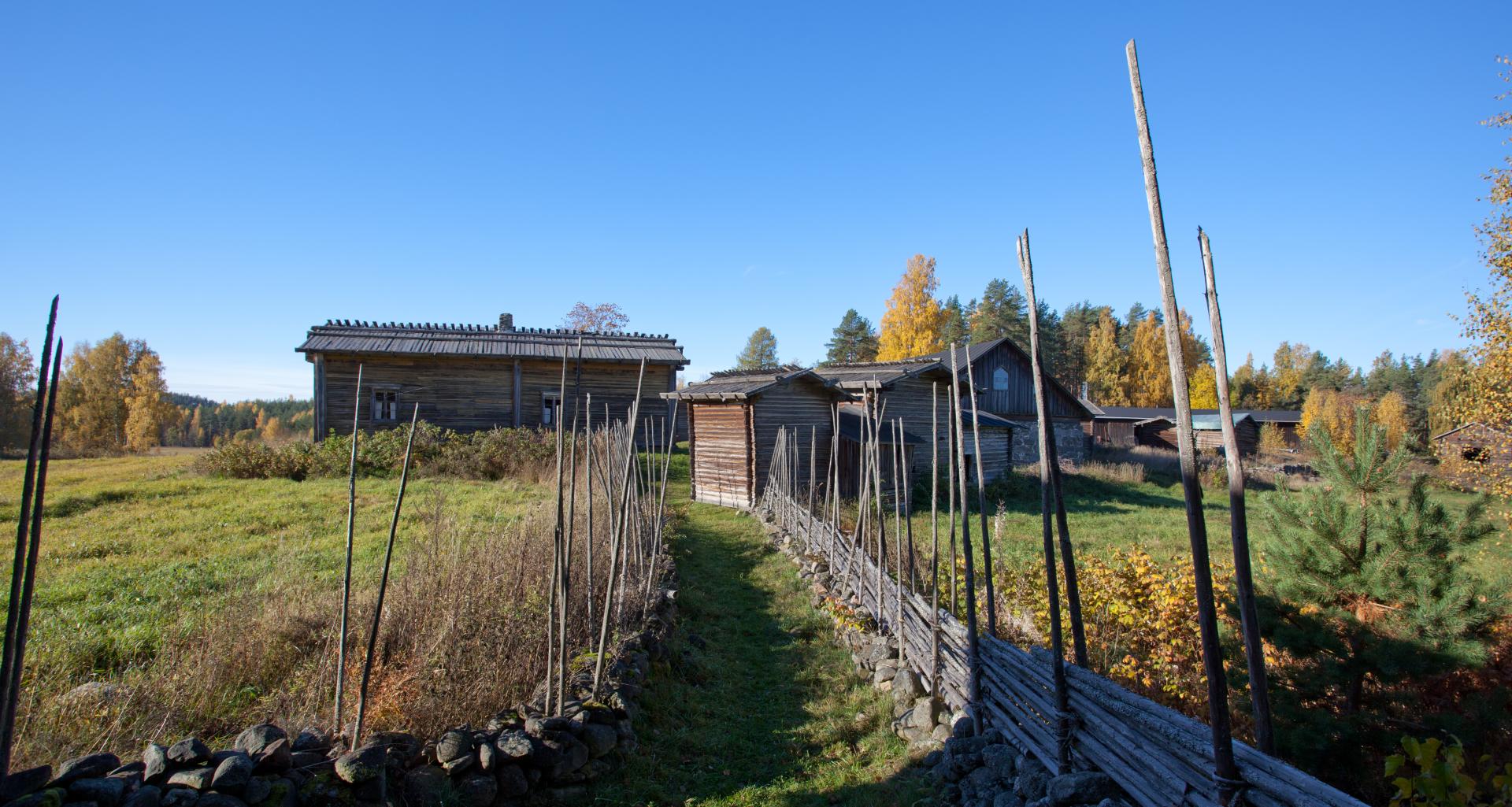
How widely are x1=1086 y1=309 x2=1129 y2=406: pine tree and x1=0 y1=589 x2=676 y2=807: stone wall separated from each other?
52963 mm

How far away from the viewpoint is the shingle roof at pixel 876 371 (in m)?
19.9

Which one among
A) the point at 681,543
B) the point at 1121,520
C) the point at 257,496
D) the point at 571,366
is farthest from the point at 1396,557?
the point at 571,366

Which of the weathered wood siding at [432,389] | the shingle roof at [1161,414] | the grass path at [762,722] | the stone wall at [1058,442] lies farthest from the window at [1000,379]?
the grass path at [762,722]

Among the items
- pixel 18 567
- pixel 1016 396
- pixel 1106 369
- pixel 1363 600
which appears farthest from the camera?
pixel 1106 369

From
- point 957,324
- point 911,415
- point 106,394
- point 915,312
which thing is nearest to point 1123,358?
point 957,324

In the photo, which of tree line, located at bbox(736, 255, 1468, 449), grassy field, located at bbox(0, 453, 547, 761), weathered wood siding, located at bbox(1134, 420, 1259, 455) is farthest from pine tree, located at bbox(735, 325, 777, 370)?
grassy field, located at bbox(0, 453, 547, 761)

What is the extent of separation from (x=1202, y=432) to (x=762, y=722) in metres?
40.7

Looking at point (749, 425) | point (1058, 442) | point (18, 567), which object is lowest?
point (18, 567)

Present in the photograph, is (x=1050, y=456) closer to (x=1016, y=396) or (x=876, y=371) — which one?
(x=876, y=371)

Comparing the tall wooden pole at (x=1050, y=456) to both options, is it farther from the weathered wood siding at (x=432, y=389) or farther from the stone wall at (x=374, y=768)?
the weathered wood siding at (x=432, y=389)

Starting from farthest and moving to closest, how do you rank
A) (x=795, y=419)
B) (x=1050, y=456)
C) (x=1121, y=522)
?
(x=795, y=419) < (x=1121, y=522) < (x=1050, y=456)

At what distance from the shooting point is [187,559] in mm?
8102

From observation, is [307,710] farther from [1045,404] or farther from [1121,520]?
[1121,520]

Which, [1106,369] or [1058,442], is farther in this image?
[1106,369]
